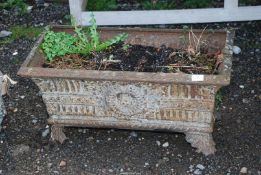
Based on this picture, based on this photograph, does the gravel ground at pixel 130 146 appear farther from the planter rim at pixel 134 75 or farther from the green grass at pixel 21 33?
the green grass at pixel 21 33

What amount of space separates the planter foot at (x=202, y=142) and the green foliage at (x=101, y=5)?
73.6 inches

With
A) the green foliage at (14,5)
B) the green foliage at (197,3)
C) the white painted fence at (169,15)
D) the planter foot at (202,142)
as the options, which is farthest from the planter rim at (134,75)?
the green foliage at (14,5)

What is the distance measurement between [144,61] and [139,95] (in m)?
0.28

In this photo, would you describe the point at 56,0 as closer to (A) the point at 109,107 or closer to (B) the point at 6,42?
(B) the point at 6,42

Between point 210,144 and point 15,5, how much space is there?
8.43ft

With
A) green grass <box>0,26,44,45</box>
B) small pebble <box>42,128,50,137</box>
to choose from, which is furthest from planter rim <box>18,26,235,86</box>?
green grass <box>0,26,44,45</box>

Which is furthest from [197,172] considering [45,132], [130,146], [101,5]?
[101,5]

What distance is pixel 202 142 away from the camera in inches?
123

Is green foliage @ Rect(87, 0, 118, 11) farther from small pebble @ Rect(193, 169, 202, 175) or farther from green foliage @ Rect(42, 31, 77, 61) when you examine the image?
small pebble @ Rect(193, 169, 202, 175)

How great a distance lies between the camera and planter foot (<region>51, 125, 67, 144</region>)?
129 inches

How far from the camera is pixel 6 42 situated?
4359 millimetres

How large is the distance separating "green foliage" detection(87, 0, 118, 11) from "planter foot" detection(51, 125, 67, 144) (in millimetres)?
1614

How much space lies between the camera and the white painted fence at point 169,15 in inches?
166

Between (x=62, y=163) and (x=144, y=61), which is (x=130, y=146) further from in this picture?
(x=144, y=61)
